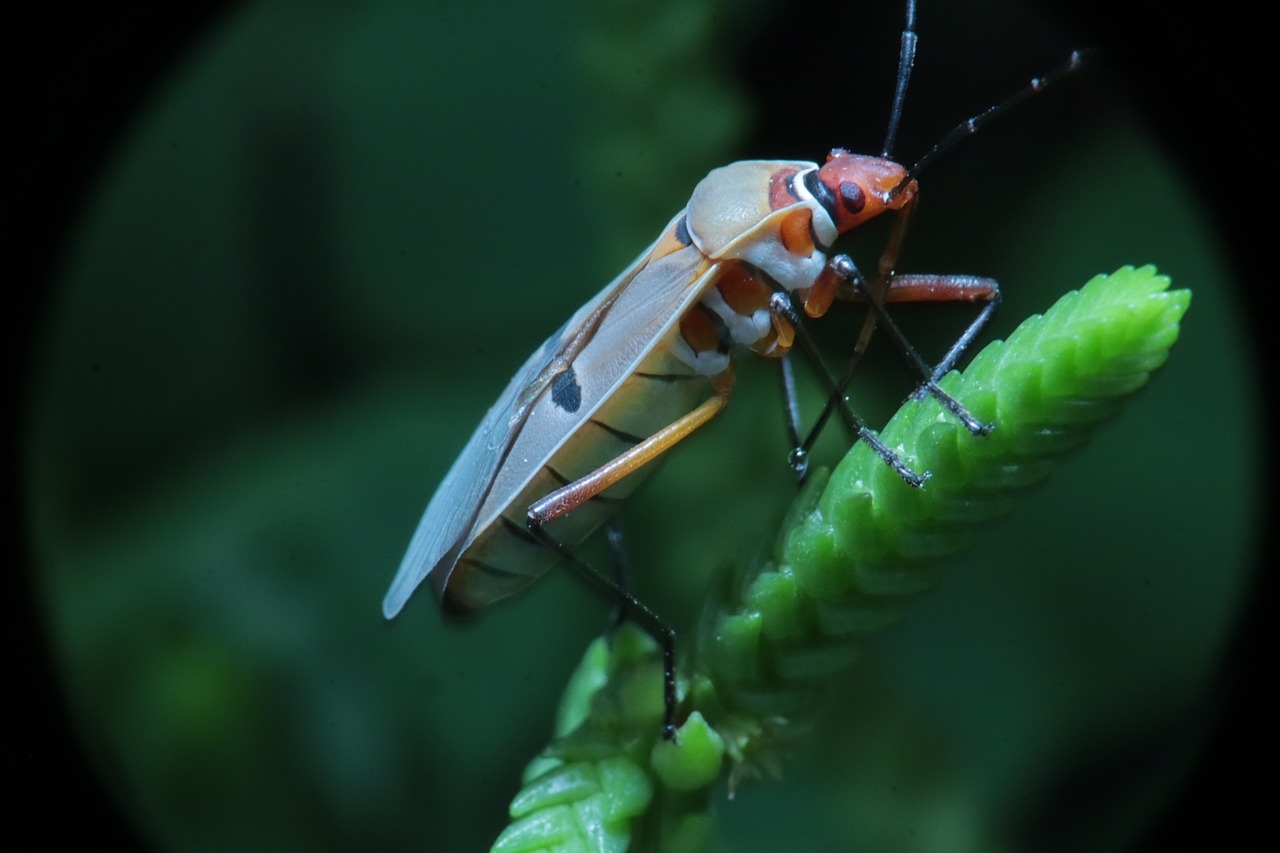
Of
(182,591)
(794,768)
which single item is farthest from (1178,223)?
(182,591)

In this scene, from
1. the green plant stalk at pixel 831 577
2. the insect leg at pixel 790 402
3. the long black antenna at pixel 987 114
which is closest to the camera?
the green plant stalk at pixel 831 577

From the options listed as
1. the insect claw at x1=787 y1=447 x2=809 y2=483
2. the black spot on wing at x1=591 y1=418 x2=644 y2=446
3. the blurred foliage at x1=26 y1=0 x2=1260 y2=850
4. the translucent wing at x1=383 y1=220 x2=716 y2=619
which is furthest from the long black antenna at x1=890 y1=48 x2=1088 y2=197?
the black spot on wing at x1=591 y1=418 x2=644 y2=446

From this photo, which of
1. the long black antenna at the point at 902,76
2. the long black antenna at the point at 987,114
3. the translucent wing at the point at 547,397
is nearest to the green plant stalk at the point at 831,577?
the translucent wing at the point at 547,397

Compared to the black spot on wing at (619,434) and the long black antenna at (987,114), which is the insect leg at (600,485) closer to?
the black spot on wing at (619,434)

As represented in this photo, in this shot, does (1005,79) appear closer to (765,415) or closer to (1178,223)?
(1178,223)

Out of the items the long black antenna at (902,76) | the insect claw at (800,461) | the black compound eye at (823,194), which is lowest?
the insect claw at (800,461)

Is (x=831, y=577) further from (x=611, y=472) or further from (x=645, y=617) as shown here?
(x=611, y=472)
